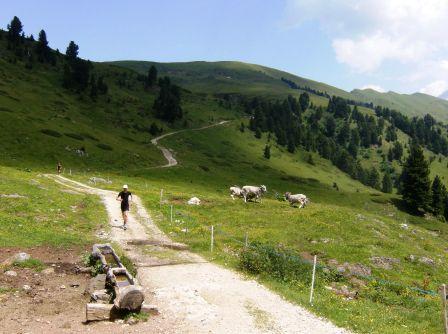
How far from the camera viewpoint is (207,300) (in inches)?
705

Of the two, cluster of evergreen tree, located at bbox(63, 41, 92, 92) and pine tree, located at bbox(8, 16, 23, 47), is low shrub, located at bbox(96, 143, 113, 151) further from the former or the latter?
pine tree, located at bbox(8, 16, 23, 47)

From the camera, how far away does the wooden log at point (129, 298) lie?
15008 mm

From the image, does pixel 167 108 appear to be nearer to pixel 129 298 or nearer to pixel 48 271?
pixel 48 271

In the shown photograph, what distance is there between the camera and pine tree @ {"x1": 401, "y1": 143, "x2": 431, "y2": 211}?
12106 centimetres

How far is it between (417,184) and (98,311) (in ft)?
407

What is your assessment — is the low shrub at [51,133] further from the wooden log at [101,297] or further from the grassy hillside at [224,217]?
the wooden log at [101,297]

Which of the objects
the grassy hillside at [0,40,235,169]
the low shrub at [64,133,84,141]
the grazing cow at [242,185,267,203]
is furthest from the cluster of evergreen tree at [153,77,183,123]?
the grazing cow at [242,185,267,203]

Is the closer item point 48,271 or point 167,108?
point 48,271

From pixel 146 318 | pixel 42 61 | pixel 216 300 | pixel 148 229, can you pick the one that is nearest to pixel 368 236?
pixel 148 229

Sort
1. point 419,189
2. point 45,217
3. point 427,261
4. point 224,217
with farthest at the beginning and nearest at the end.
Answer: point 419,189, point 224,217, point 45,217, point 427,261

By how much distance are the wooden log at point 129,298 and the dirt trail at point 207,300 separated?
0.90m

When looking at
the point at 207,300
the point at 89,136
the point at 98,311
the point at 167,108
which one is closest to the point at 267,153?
the point at 167,108

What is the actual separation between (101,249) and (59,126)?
101584 mm

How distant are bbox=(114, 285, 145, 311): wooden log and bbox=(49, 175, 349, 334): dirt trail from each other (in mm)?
900
